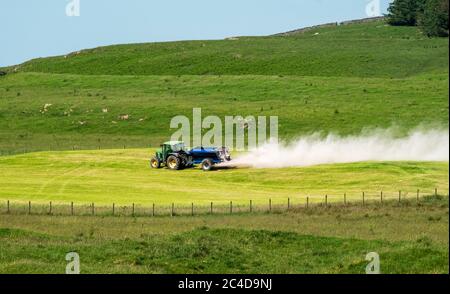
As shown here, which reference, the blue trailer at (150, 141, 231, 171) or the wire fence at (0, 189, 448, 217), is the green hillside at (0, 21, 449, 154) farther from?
the wire fence at (0, 189, 448, 217)

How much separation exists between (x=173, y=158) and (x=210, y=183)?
8.35 metres

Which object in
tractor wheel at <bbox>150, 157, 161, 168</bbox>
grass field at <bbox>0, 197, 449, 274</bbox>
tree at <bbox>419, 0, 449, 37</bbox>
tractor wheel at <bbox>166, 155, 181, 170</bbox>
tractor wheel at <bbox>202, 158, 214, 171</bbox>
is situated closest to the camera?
grass field at <bbox>0, 197, 449, 274</bbox>

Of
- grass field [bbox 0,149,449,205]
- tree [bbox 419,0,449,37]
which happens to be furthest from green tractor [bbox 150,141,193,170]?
tree [bbox 419,0,449,37]

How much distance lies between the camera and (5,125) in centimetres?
11800

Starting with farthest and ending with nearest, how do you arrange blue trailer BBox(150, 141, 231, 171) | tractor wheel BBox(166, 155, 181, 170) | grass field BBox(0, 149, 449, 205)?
tractor wheel BBox(166, 155, 181, 170)
blue trailer BBox(150, 141, 231, 171)
grass field BBox(0, 149, 449, 205)

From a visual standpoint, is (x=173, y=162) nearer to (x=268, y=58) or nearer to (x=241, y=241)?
(x=241, y=241)

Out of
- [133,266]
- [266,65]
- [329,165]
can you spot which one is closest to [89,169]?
[329,165]

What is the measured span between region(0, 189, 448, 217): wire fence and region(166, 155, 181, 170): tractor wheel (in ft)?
55.1

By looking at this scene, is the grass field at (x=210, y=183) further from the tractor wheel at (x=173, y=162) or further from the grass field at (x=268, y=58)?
the grass field at (x=268, y=58)

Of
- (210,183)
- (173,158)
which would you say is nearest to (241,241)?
(210,183)

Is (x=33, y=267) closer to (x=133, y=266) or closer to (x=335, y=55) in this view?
(x=133, y=266)

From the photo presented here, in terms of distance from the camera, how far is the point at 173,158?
7431cm

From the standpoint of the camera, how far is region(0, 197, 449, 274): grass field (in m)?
Answer: 37.8

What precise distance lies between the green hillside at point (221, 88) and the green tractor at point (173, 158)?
65.8 feet
